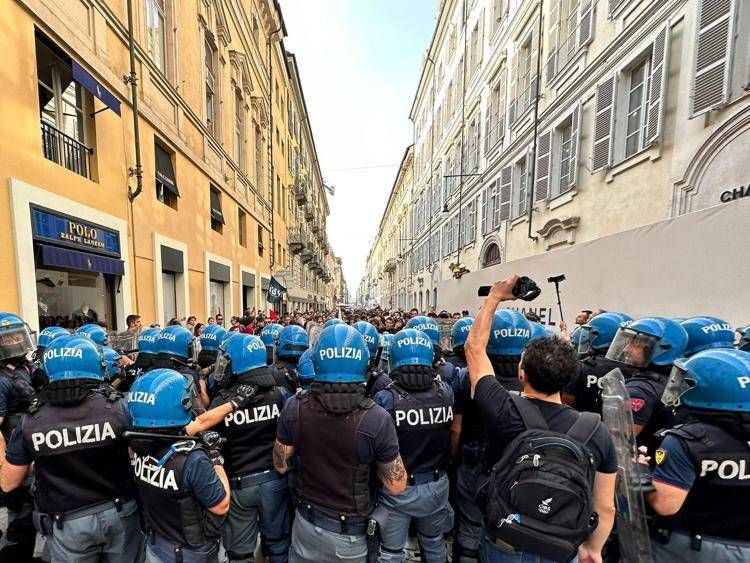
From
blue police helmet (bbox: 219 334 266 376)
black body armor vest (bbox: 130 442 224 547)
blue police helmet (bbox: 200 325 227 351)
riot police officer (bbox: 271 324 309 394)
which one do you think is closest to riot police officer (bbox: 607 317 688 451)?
blue police helmet (bbox: 219 334 266 376)

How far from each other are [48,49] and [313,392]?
24.0 ft

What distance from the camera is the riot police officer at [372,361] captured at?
293cm

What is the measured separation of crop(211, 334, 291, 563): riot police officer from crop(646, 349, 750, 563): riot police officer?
2.27 meters

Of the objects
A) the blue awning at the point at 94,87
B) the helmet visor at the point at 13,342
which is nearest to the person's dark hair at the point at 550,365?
the helmet visor at the point at 13,342

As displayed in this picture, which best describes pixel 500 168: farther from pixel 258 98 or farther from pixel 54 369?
pixel 54 369

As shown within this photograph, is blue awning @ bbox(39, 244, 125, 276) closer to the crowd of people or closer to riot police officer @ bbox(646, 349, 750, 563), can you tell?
the crowd of people

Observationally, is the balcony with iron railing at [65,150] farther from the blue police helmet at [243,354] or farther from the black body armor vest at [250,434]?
the black body armor vest at [250,434]

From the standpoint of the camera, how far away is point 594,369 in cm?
285

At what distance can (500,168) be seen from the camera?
45.2ft

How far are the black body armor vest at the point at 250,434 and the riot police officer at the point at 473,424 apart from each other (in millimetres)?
1396

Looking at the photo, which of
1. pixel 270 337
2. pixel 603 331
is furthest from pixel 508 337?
pixel 270 337

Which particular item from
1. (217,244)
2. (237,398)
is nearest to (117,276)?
(217,244)

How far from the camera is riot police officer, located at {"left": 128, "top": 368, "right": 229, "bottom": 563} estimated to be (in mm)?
1642

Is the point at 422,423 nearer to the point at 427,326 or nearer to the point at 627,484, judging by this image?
the point at 627,484
